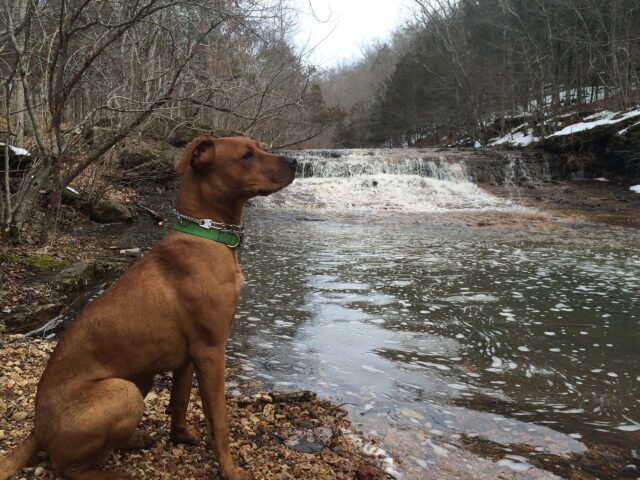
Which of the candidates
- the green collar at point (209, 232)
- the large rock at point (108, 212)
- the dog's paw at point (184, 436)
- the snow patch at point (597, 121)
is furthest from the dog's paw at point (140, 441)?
the snow patch at point (597, 121)

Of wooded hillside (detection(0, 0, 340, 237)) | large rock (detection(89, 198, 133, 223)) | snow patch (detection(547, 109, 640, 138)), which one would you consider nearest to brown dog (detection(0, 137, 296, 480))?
wooded hillside (detection(0, 0, 340, 237))

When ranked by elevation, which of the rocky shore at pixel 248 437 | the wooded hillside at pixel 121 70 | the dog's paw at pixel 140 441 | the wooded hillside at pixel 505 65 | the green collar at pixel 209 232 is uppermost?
the wooded hillside at pixel 505 65

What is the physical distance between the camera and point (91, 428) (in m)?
2.22

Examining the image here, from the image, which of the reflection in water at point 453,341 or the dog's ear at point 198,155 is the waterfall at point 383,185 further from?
the dog's ear at point 198,155

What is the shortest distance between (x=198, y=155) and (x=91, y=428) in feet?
4.89

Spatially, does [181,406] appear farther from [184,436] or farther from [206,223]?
[206,223]

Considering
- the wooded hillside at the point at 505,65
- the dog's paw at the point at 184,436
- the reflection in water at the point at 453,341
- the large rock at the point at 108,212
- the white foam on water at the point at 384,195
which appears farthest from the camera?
the wooded hillside at the point at 505,65

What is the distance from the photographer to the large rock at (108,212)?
13430 millimetres

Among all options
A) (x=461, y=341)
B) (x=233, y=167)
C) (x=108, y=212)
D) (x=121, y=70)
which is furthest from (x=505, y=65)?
(x=233, y=167)

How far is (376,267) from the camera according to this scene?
9203 millimetres

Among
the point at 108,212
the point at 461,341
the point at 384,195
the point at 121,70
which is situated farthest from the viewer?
the point at 384,195

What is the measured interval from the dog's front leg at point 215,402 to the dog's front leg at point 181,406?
32 centimetres

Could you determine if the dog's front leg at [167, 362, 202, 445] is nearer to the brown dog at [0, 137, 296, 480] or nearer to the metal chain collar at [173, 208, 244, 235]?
the brown dog at [0, 137, 296, 480]

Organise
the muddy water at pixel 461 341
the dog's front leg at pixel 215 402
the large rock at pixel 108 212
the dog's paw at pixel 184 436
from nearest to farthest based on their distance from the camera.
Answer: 1. the dog's front leg at pixel 215 402
2. the dog's paw at pixel 184 436
3. the muddy water at pixel 461 341
4. the large rock at pixel 108 212
